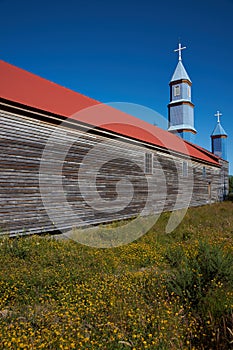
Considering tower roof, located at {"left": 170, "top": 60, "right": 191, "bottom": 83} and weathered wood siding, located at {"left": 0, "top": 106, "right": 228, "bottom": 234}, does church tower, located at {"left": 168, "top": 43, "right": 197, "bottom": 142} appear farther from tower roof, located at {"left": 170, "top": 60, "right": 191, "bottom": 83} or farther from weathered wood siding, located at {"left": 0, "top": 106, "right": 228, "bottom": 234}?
weathered wood siding, located at {"left": 0, "top": 106, "right": 228, "bottom": 234}

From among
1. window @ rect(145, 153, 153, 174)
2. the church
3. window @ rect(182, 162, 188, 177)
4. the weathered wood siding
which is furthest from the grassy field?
window @ rect(182, 162, 188, 177)

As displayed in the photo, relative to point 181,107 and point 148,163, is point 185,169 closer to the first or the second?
point 148,163

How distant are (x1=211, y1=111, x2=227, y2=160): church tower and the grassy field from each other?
33.2 meters

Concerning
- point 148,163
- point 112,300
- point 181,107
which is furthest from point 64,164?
point 181,107

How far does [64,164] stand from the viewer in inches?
430

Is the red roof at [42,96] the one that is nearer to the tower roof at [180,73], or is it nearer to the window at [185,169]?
the window at [185,169]

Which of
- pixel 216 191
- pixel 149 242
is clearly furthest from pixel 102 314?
pixel 216 191

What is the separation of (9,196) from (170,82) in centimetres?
2897

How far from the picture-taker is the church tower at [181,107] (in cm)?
3186

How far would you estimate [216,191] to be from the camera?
30.5m

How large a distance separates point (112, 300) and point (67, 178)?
7.48m

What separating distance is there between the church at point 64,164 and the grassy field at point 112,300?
2.32 metres

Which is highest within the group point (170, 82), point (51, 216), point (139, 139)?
point (170, 82)

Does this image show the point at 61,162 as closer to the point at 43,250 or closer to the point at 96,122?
the point at 96,122
